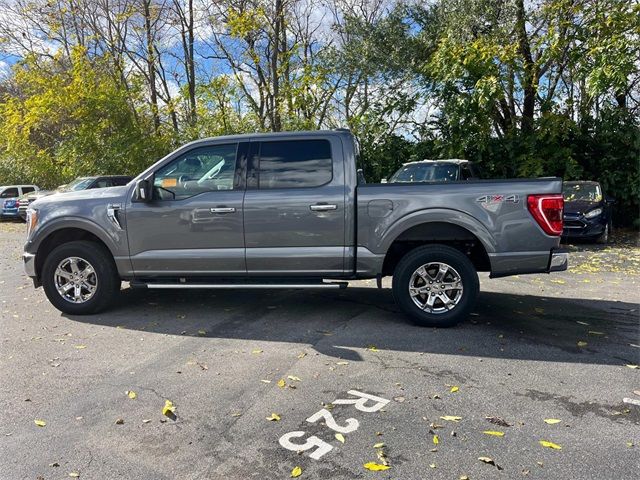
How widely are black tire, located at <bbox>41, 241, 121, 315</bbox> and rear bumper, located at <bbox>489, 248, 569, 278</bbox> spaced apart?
419 centimetres

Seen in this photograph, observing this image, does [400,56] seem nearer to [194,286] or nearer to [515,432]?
[194,286]

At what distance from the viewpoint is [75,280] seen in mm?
5734

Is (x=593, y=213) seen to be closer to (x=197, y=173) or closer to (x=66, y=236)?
(x=197, y=173)

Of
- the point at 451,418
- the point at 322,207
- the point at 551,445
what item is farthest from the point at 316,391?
the point at 322,207

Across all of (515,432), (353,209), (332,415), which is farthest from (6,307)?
(515,432)

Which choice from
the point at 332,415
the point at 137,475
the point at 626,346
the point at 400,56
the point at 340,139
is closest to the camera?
the point at 137,475

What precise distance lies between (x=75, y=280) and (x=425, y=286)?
13.0 feet

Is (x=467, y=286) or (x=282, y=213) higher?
(x=282, y=213)

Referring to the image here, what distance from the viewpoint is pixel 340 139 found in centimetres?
538

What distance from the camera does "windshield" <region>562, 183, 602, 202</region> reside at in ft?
40.2

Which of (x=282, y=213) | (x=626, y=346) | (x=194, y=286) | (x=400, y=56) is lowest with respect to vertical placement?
(x=626, y=346)

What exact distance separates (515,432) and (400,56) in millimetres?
16474

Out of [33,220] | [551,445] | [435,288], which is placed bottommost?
[551,445]

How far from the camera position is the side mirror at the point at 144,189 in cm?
535
